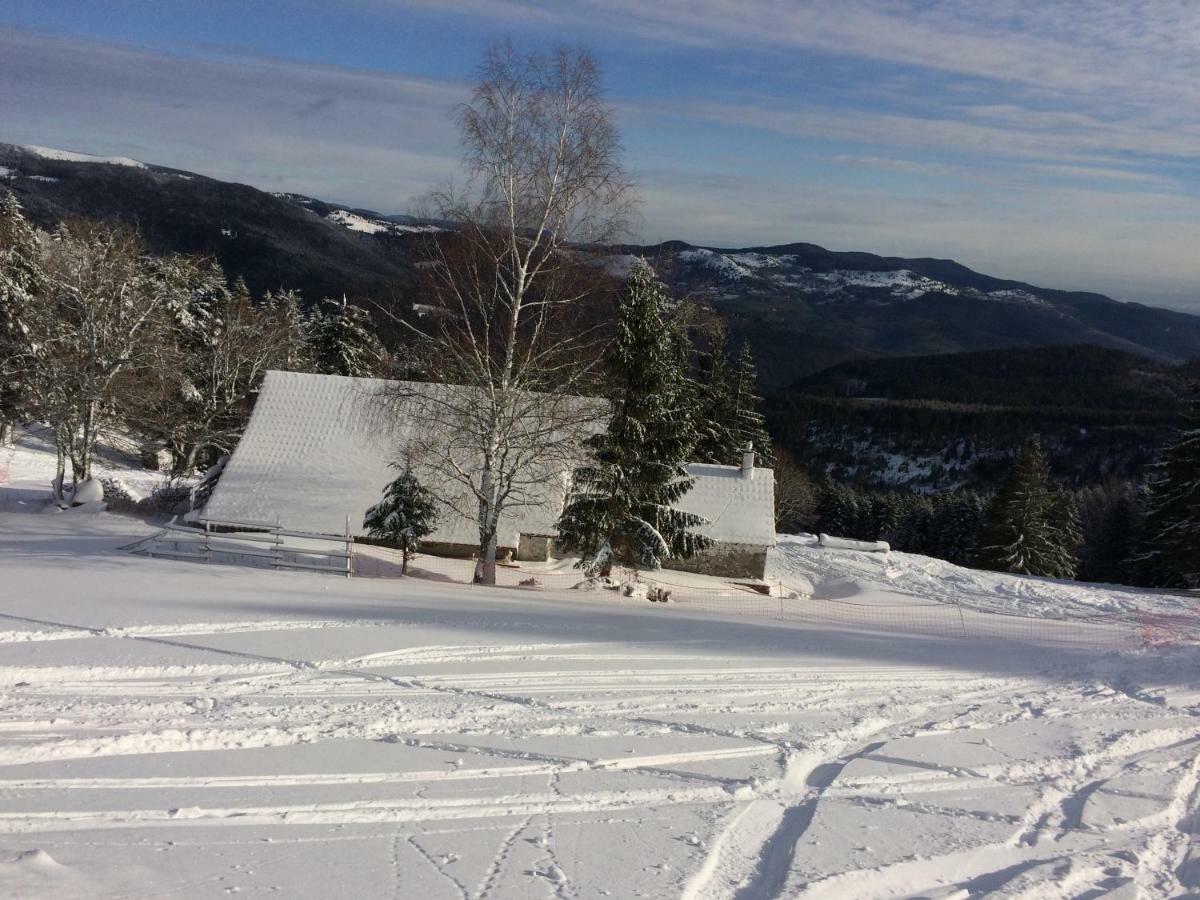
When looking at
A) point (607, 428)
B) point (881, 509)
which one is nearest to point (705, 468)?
point (607, 428)

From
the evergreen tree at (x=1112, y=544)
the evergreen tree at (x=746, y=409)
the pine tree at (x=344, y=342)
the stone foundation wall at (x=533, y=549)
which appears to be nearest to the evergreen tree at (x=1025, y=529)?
the evergreen tree at (x=1112, y=544)

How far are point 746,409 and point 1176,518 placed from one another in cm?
1709

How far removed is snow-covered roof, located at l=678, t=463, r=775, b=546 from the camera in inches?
964

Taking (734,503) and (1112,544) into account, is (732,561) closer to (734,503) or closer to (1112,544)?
(734,503)

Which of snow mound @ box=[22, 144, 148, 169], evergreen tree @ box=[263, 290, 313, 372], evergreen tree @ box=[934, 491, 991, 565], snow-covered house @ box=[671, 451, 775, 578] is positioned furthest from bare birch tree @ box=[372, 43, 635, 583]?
snow mound @ box=[22, 144, 148, 169]

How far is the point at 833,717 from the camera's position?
8344 mm

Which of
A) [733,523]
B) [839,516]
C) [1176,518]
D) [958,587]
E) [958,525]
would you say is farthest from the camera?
[839,516]

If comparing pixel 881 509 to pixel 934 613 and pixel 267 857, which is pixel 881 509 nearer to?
pixel 934 613

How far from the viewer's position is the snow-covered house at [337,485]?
1981 centimetres

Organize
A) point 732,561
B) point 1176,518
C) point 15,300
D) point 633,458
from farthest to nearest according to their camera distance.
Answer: point 15,300, point 1176,518, point 732,561, point 633,458

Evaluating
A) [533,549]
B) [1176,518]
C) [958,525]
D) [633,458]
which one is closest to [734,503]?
[533,549]

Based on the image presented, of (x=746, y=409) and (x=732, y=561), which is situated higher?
(x=746, y=409)

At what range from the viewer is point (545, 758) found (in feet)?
21.4

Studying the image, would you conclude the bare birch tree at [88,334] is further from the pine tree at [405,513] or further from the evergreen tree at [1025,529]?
the evergreen tree at [1025,529]
